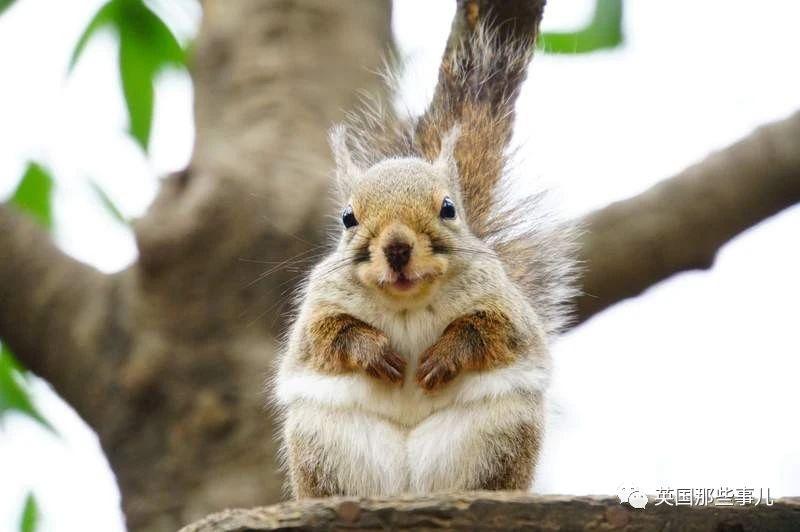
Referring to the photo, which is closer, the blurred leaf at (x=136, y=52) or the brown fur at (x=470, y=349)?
the brown fur at (x=470, y=349)

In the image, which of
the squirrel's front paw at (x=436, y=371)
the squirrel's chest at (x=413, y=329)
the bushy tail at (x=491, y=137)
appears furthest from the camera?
the bushy tail at (x=491, y=137)

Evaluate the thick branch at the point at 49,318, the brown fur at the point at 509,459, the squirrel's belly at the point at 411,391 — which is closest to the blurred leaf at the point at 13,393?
the thick branch at the point at 49,318

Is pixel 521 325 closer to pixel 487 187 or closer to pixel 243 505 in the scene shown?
pixel 487 187

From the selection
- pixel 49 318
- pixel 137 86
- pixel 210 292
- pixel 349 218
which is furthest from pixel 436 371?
pixel 137 86

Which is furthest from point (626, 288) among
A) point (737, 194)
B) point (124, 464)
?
point (124, 464)

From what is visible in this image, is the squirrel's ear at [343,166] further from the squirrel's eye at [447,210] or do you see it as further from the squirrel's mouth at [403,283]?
the squirrel's mouth at [403,283]

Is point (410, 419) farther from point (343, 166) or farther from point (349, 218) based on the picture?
point (343, 166)
